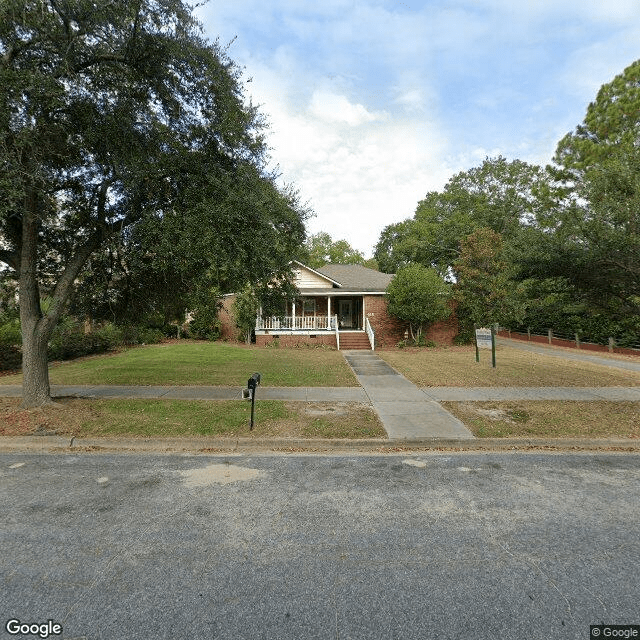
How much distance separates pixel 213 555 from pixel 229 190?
581 centimetres

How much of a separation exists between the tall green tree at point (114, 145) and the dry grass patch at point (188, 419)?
86 centimetres

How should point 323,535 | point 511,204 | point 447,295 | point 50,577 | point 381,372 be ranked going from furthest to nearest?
1. point 511,204
2. point 447,295
3. point 381,372
4. point 323,535
5. point 50,577

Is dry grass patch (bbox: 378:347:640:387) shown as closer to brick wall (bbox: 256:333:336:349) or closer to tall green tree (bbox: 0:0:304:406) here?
brick wall (bbox: 256:333:336:349)

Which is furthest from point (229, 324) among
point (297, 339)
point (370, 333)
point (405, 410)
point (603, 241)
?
point (603, 241)

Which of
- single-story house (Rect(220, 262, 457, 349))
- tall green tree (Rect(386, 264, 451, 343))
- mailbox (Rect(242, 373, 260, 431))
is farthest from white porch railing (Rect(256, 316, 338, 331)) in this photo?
mailbox (Rect(242, 373, 260, 431))

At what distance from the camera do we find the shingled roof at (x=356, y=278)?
77.2 ft

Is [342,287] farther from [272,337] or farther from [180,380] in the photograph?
[180,380]

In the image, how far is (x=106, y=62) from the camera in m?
6.79

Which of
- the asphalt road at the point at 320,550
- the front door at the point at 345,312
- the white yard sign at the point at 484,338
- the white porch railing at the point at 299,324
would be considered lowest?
the asphalt road at the point at 320,550

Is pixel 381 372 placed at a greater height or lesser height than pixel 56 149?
lesser

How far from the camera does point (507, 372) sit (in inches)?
497

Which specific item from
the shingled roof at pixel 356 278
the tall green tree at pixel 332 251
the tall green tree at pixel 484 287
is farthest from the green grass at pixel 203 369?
the tall green tree at pixel 332 251

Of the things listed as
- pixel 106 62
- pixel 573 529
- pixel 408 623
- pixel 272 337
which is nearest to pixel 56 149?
pixel 106 62

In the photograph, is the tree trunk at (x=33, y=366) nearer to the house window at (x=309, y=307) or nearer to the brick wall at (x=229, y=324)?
the brick wall at (x=229, y=324)
